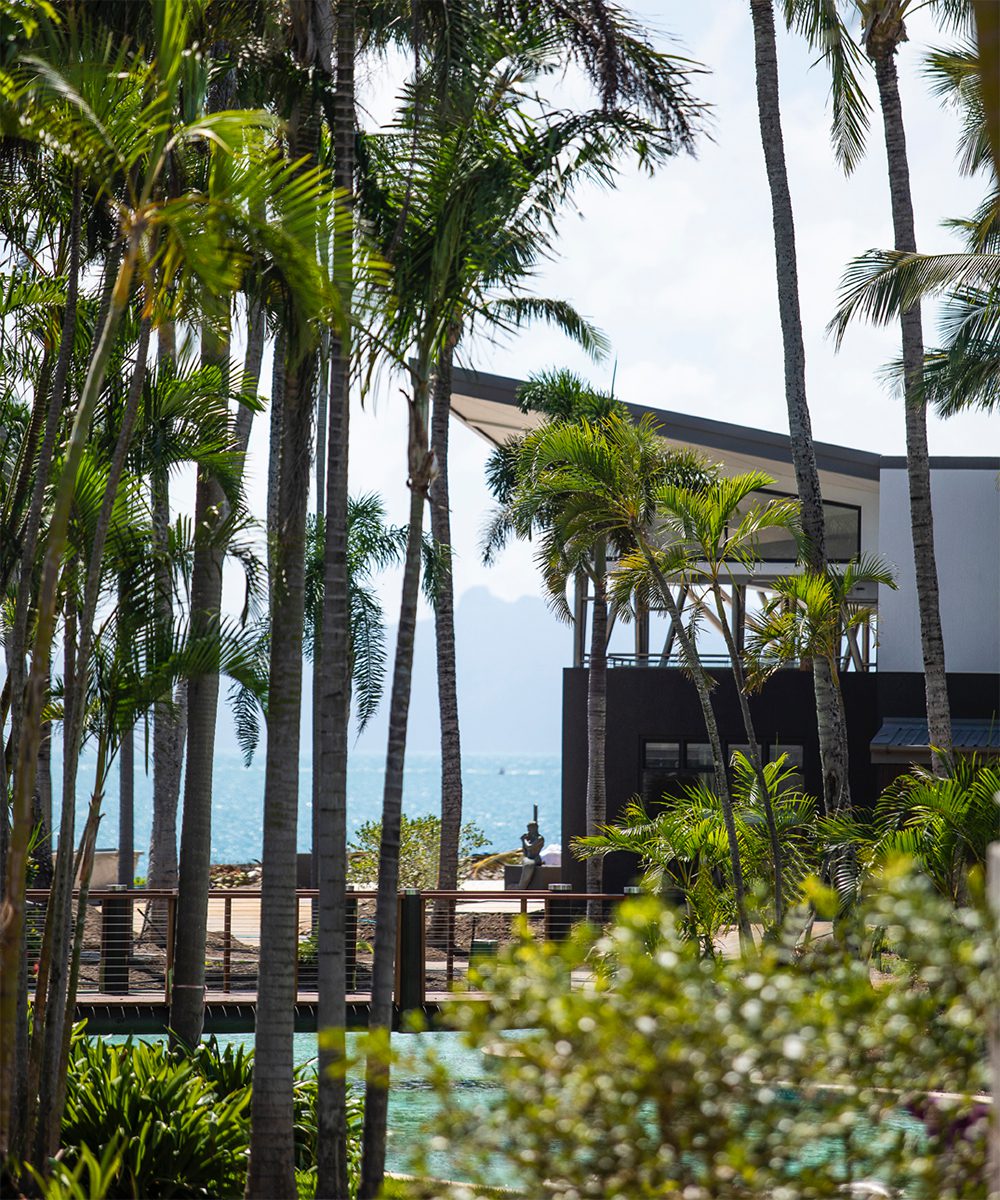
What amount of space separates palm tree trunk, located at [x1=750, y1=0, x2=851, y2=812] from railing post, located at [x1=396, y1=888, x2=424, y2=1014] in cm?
374

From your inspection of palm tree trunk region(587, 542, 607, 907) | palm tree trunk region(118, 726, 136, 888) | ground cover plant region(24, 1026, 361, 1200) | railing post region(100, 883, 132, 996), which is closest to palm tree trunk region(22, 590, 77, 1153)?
ground cover plant region(24, 1026, 361, 1200)

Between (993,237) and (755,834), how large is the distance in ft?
21.9

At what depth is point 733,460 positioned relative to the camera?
1881 centimetres

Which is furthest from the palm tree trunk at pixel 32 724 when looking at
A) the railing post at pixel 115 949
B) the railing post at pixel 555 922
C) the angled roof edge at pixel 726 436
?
the angled roof edge at pixel 726 436

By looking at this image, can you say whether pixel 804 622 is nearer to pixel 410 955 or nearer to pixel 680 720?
pixel 410 955

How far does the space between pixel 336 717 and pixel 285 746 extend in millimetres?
353

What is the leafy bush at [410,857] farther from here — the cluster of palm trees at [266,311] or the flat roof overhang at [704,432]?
the cluster of palm trees at [266,311]

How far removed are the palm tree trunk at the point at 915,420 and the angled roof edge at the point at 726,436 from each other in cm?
402

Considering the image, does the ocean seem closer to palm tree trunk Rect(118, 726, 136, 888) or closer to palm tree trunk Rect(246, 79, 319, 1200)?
palm tree trunk Rect(118, 726, 136, 888)

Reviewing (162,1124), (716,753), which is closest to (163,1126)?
(162,1124)

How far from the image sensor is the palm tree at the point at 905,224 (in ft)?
41.1

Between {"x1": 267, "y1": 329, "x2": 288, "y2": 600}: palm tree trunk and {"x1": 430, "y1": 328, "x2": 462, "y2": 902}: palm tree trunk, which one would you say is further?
{"x1": 430, "y1": 328, "x2": 462, "y2": 902}: palm tree trunk

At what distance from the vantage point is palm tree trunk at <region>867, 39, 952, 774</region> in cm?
1251

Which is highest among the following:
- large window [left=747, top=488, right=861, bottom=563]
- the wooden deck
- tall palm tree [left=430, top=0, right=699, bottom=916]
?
large window [left=747, top=488, right=861, bottom=563]
